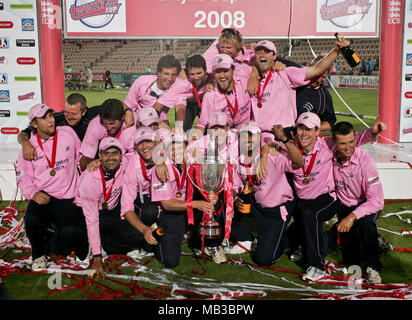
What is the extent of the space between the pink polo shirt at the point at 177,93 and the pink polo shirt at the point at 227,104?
A: 42 centimetres

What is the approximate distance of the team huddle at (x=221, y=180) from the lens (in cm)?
420

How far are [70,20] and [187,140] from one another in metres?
3.65

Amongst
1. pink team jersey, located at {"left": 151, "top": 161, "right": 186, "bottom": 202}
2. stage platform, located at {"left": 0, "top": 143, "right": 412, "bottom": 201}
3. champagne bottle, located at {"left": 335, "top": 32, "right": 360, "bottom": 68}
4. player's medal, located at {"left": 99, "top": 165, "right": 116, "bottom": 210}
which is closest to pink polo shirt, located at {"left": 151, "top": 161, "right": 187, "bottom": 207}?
pink team jersey, located at {"left": 151, "top": 161, "right": 186, "bottom": 202}

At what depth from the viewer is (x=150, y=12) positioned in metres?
7.39

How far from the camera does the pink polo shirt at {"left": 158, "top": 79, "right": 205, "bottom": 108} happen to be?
5.30 meters

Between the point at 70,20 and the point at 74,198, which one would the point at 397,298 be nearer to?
the point at 74,198

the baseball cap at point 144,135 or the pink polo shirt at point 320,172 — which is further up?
the baseball cap at point 144,135

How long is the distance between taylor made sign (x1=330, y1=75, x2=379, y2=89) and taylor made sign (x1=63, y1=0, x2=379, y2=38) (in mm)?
17032

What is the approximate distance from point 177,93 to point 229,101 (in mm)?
753

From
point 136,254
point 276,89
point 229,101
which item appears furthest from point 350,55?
point 136,254

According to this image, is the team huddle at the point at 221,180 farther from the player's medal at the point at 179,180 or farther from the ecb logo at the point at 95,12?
the ecb logo at the point at 95,12

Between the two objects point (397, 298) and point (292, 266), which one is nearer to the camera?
point (397, 298)

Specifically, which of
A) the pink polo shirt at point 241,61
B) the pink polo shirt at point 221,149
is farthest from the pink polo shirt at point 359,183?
the pink polo shirt at point 241,61
